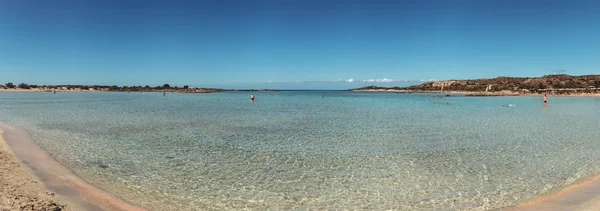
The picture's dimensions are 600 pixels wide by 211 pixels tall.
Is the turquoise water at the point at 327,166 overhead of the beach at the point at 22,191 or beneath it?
beneath

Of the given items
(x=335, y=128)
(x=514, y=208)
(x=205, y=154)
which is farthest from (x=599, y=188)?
(x=335, y=128)

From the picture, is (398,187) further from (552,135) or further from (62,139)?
(62,139)

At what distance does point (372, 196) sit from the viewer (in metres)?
8.51

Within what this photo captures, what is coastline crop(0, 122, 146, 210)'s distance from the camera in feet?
25.3

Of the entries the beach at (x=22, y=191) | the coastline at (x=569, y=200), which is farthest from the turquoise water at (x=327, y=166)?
the beach at (x=22, y=191)

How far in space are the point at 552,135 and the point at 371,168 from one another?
42.6 ft

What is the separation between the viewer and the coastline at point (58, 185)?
25.3 feet

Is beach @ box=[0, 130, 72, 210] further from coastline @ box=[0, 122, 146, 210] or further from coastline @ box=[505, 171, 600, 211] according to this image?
coastline @ box=[505, 171, 600, 211]

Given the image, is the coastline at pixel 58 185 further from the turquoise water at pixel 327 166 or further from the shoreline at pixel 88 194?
the turquoise water at pixel 327 166

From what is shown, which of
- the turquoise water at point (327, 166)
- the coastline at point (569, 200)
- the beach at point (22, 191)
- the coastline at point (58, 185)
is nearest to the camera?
the beach at point (22, 191)

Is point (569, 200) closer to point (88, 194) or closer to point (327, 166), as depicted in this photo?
point (327, 166)

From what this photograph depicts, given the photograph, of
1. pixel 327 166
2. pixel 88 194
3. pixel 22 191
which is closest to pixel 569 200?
pixel 327 166

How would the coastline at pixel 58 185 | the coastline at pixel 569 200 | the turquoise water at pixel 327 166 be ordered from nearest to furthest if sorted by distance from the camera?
the coastline at pixel 569 200
the coastline at pixel 58 185
the turquoise water at pixel 327 166

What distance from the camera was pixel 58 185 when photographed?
902 centimetres
